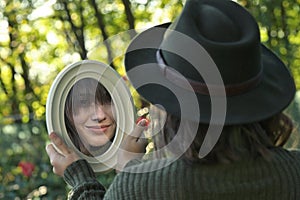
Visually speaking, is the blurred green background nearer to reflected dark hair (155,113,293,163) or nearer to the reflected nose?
the reflected nose

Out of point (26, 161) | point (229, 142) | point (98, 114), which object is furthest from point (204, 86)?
point (26, 161)

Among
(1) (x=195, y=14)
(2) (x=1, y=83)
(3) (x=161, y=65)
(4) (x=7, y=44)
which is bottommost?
(2) (x=1, y=83)

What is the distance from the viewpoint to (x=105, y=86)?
77.6 inches

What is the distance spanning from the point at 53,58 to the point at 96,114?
453cm

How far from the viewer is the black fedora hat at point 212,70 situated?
59.9 inches

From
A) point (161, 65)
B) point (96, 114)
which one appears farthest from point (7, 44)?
point (161, 65)

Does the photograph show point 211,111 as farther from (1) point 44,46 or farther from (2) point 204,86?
(1) point 44,46

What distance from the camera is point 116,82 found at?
1.96 m

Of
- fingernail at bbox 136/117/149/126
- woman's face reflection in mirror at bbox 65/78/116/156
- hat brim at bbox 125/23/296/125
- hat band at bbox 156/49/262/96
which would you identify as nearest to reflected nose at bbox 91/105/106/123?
woman's face reflection in mirror at bbox 65/78/116/156

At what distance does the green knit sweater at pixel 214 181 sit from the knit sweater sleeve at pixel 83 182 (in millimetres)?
Result: 118

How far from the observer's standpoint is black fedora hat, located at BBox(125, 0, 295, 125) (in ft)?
4.99

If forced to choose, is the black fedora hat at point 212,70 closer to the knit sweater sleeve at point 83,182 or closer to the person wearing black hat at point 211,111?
the person wearing black hat at point 211,111

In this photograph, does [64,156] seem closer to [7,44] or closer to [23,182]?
[23,182]

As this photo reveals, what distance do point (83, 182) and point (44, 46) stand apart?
4922 mm
